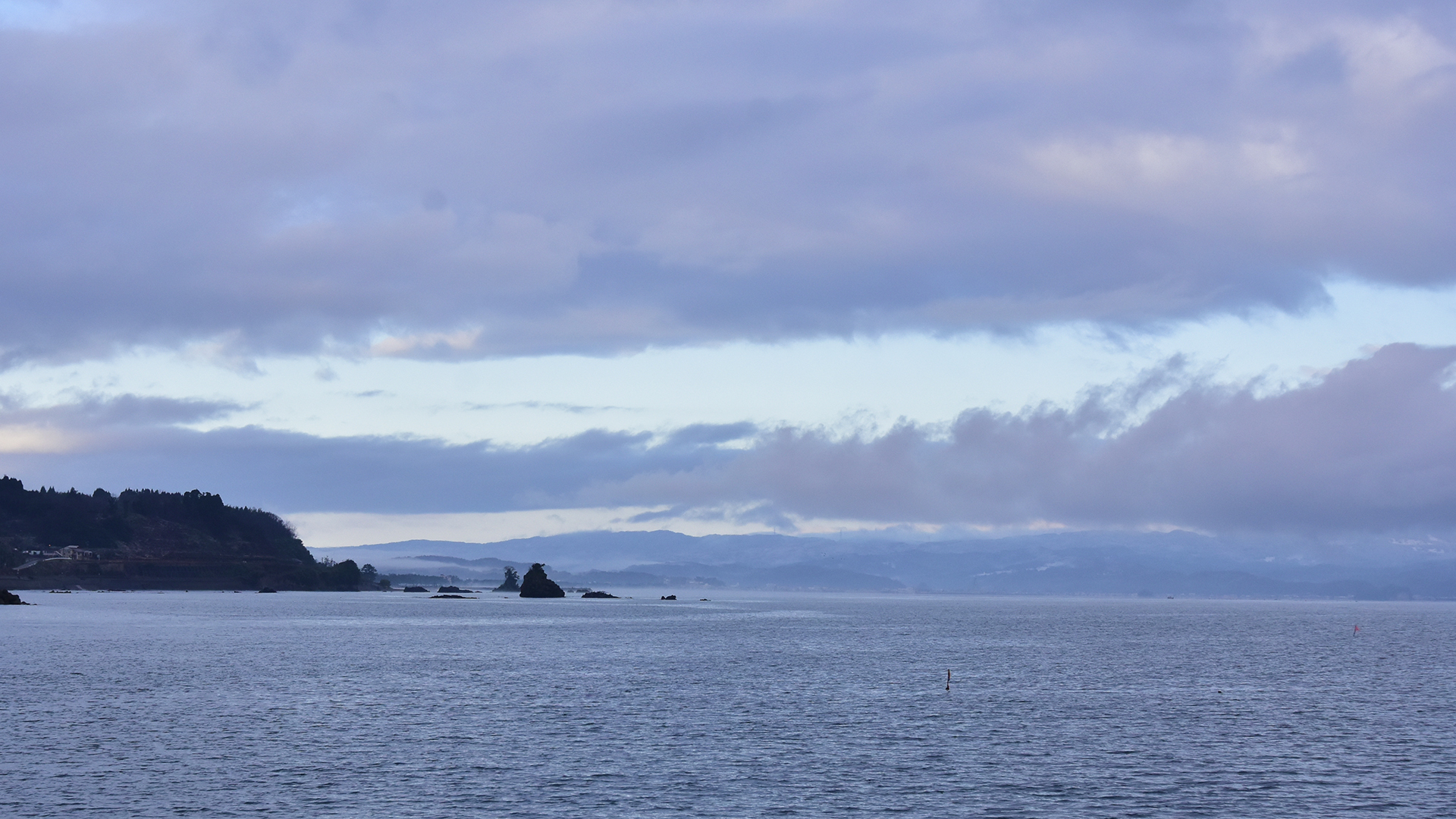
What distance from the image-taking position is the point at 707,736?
2881 inches

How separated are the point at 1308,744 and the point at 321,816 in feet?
186

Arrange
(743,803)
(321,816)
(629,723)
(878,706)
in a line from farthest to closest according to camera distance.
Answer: (878,706), (629,723), (743,803), (321,816)

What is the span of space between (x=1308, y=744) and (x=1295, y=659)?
8252 cm

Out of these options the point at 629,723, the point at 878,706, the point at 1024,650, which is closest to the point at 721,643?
the point at 1024,650

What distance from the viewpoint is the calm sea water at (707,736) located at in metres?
55.0

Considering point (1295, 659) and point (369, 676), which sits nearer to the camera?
point (369, 676)

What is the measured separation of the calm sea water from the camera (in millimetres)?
55000

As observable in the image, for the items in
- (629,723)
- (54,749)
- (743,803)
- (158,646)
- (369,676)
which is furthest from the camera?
(158,646)

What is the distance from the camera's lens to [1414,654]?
16350cm

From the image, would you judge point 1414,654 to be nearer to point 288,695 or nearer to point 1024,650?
point 1024,650

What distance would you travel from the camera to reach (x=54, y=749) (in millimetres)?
64625

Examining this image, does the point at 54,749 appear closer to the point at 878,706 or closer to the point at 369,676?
the point at 369,676

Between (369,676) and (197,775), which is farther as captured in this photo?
(369,676)

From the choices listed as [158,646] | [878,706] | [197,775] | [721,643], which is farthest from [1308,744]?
[158,646]
